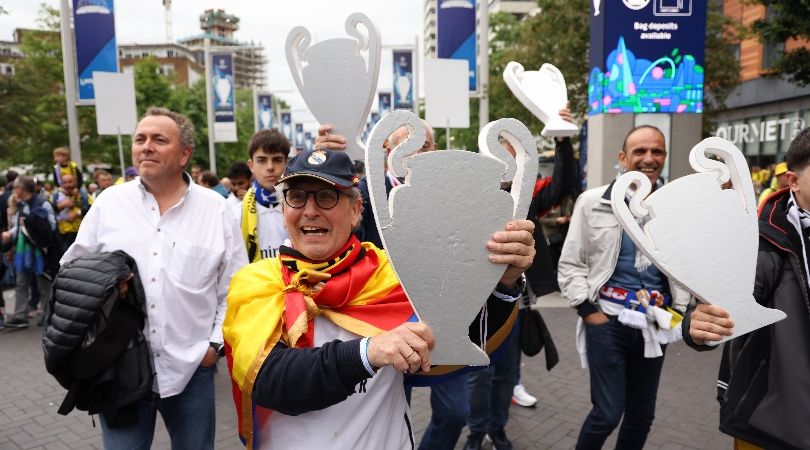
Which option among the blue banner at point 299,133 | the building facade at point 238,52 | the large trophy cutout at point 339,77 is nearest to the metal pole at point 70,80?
the large trophy cutout at point 339,77

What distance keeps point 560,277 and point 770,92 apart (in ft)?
78.9

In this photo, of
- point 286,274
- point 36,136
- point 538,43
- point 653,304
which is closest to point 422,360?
point 286,274

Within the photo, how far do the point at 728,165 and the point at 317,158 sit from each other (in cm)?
126

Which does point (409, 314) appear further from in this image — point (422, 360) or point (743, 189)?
point (743, 189)

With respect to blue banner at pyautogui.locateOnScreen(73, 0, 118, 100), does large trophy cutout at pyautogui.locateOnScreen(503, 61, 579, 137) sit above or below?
below

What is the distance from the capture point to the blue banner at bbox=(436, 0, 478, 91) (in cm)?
995

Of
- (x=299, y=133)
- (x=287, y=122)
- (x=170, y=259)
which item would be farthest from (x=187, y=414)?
(x=299, y=133)

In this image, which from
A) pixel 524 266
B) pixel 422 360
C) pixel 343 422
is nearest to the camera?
pixel 422 360

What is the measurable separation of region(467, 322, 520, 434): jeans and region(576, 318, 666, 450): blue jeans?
761mm

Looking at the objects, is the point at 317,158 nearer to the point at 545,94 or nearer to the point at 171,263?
the point at 171,263

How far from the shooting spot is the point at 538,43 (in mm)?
17750

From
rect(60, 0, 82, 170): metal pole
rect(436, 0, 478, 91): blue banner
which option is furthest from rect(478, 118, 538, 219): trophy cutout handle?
rect(60, 0, 82, 170): metal pole

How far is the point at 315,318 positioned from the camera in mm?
1797

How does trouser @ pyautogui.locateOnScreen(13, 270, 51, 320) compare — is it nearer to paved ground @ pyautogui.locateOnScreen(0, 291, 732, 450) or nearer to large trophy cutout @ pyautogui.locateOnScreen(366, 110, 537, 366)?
paved ground @ pyautogui.locateOnScreen(0, 291, 732, 450)
